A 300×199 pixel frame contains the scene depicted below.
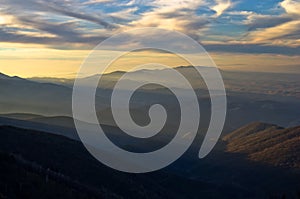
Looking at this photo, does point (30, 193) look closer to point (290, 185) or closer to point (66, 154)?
point (66, 154)

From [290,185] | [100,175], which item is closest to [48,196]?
[100,175]

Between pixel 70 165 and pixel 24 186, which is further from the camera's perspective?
pixel 70 165

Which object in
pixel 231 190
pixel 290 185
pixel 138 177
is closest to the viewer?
pixel 138 177

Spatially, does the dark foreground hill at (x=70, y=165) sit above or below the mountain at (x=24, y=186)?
below

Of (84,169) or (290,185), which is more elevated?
(84,169)

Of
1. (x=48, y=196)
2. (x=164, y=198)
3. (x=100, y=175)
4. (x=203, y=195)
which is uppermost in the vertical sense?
(x=48, y=196)

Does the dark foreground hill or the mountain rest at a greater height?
the mountain

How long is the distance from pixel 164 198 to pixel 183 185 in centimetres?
4639

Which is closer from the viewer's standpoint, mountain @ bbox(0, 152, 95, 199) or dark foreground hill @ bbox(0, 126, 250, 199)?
mountain @ bbox(0, 152, 95, 199)

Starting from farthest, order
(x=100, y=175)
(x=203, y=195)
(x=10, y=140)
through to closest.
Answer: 1. (x=203, y=195)
2. (x=10, y=140)
3. (x=100, y=175)

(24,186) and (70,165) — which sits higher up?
(24,186)

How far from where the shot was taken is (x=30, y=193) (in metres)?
39.4

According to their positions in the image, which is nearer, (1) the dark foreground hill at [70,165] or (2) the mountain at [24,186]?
(2) the mountain at [24,186]

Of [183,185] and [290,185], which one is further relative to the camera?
[290,185]
